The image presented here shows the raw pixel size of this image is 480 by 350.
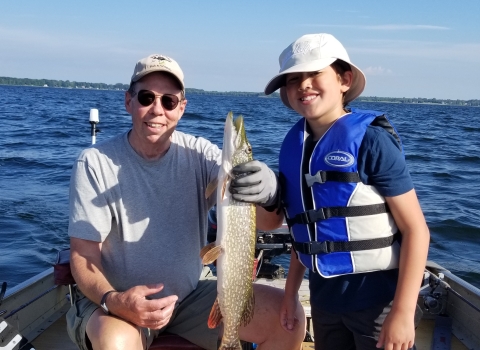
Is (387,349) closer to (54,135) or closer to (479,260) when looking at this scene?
(479,260)

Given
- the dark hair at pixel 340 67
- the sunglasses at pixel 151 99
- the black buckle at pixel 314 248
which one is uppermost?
the dark hair at pixel 340 67

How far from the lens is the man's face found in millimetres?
3656

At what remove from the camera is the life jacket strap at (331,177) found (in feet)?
10.4

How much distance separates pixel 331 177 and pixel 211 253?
0.89m

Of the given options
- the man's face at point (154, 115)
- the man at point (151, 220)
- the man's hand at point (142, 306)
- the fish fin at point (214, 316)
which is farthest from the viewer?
the man's face at point (154, 115)

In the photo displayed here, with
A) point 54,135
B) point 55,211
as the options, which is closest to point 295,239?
point 55,211

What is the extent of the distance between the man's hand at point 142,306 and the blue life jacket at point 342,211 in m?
0.97

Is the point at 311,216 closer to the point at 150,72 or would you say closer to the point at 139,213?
the point at 139,213

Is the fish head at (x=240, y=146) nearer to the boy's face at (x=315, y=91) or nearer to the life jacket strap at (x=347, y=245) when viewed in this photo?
the boy's face at (x=315, y=91)

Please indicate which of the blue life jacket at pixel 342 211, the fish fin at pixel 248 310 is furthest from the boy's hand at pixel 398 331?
the fish fin at pixel 248 310

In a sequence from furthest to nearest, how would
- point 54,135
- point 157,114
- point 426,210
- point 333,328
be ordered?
1. point 54,135
2. point 426,210
3. point 157,114
4. point 333,328

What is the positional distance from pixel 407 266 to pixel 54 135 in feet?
80.0

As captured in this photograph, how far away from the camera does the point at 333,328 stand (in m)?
3.42

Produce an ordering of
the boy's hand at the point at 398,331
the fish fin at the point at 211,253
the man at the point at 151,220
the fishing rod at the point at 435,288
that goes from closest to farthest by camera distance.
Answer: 1. the boy's hand at the point at 398,331
2. the fish fin at the point at 211,253
3. the man at the point at 151,220
4. the fishing rod at the point at 435,288
